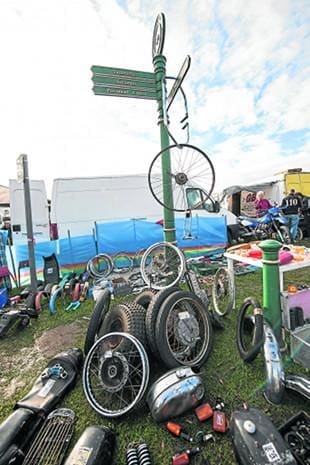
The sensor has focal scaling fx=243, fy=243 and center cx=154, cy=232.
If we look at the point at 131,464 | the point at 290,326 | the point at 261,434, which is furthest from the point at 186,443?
the point at 290,326

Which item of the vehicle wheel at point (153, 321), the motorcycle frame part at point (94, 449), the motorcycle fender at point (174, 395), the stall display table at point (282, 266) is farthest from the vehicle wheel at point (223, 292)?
the motorcycle frame part at point (94, 449)

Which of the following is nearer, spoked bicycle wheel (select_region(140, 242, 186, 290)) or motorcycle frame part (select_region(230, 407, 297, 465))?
motorcycle frame part (select_region(230, 407, 297, 465))

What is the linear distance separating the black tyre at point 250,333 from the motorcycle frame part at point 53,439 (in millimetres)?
1552

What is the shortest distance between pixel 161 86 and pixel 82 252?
4051mm

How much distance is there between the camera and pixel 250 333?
269 cm

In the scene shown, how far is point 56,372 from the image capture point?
2176 millimetres

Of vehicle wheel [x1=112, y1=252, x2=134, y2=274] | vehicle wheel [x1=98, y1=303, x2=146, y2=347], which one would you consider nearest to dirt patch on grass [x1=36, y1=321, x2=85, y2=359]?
vehicle wheel [x1=98, y1=303, x2=146, y2=347]

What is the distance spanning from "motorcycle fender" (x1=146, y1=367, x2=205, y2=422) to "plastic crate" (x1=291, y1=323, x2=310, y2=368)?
1.00m

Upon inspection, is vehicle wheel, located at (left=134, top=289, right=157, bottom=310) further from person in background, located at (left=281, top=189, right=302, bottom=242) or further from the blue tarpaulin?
person in background, located at (left=281, top=189, right=302, bottom=242)

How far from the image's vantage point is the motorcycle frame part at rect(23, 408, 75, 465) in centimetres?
149

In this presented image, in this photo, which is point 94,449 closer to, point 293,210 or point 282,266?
point 282,266

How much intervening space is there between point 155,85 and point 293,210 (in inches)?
276

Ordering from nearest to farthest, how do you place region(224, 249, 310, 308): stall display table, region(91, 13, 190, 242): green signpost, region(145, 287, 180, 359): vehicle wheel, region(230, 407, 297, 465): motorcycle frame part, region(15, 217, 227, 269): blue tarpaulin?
1. region(230, 407, 297, 465): motorcycle frame part
2. region(145, 287, 180, 359): vehicle wheel
3. region(224, 249, 310, 308): stall display table
4. region(91, 13, 190, 242): green signpost
5. region(15, 217, 227, 269): blue tarpaulin

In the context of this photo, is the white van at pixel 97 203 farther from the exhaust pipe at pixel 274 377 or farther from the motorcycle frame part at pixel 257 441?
the motorcycle frame part at pixel 257 441
